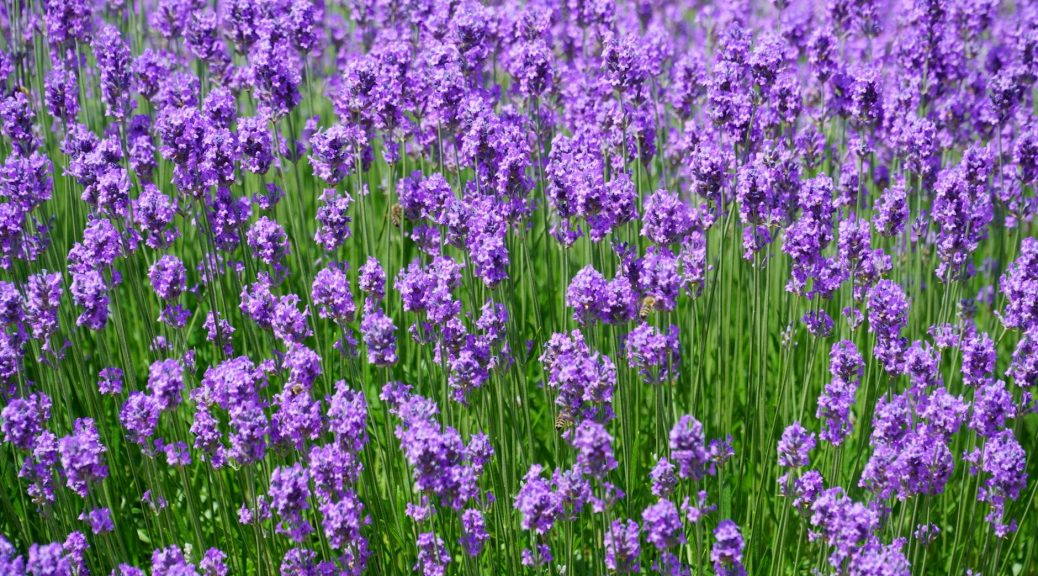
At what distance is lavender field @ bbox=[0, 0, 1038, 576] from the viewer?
3.14m

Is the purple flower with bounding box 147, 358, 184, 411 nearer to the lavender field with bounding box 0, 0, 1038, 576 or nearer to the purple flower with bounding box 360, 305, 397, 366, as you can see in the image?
the lavender field with bounding box 0, 0, 1038, 576

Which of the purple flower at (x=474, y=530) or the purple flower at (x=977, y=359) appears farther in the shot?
the purple flower at (x=977, y=359)

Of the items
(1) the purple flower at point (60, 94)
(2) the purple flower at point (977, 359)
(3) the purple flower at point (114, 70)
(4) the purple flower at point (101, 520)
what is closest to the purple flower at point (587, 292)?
(2) the purple flower at point (977, 359)

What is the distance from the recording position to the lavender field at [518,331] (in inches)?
123

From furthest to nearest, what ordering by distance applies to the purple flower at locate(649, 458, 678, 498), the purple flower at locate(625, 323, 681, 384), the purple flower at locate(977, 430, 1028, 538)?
the purple flower at locate(625, 323, 681, 384) < the purple flower at locate(977, 430, 1028, 538) < the purple flower at locate(649, 458, 678, 498)

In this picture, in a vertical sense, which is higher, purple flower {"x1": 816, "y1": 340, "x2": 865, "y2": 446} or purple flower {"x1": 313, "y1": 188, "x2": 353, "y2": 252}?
purple flower {"x1": 313, "y1": 188, "x2": 353, "y2": 252}

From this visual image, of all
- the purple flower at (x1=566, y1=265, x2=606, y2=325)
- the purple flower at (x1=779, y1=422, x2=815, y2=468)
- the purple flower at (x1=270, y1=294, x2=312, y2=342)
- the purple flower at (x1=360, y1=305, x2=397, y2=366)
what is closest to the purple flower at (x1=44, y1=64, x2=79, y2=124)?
the purple flower at (x1=270, y1=294, x2=312, y2=342)

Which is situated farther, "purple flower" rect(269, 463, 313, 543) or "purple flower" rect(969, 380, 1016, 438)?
"purple flower" rect(969, 380, 1016, 438)

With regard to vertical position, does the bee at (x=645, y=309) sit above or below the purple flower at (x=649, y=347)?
above

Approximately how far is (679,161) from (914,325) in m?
1.70

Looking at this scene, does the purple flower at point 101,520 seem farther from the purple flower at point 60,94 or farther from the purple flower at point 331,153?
the purple flower at point 60,94

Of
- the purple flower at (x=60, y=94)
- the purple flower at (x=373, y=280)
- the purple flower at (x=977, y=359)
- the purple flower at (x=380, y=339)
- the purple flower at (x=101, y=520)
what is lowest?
the purple flower at (x=101, y=520)

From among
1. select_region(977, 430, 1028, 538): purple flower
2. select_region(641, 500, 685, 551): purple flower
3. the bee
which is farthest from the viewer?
the bee

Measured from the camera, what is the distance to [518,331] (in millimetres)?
4105
